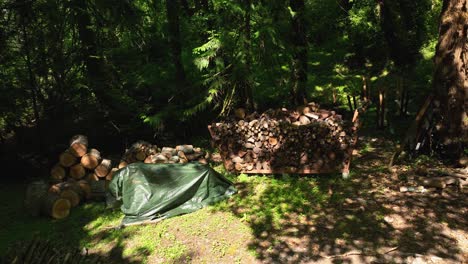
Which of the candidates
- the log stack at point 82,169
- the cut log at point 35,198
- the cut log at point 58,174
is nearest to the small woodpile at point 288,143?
the log stack at point 82,169

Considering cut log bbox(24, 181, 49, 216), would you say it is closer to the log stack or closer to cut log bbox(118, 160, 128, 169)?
the log stack

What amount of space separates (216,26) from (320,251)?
21.9 ft

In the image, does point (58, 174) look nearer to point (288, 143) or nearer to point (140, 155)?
point (140, 155)

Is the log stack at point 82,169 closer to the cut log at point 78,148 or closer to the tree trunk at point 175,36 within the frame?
the cut log at point 78,148

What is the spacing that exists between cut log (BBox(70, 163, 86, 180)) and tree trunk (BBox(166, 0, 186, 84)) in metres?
3.91

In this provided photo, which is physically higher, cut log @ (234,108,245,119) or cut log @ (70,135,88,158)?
cut log @ (234,108,245,119)

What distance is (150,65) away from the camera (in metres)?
10.2

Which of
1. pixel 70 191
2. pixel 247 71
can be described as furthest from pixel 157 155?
pixel 247 71

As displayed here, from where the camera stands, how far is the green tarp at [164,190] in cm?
650

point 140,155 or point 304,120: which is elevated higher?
point 304,120

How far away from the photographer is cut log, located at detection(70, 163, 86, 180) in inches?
322

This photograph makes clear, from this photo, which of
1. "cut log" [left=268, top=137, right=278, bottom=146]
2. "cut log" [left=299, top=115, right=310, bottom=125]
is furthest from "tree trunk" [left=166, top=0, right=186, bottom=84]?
"cut log" [left=299, top=115, right=310, bottom=125]

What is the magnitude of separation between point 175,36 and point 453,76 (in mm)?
7383

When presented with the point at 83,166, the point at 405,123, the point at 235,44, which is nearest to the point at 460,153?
the point at 405,123
